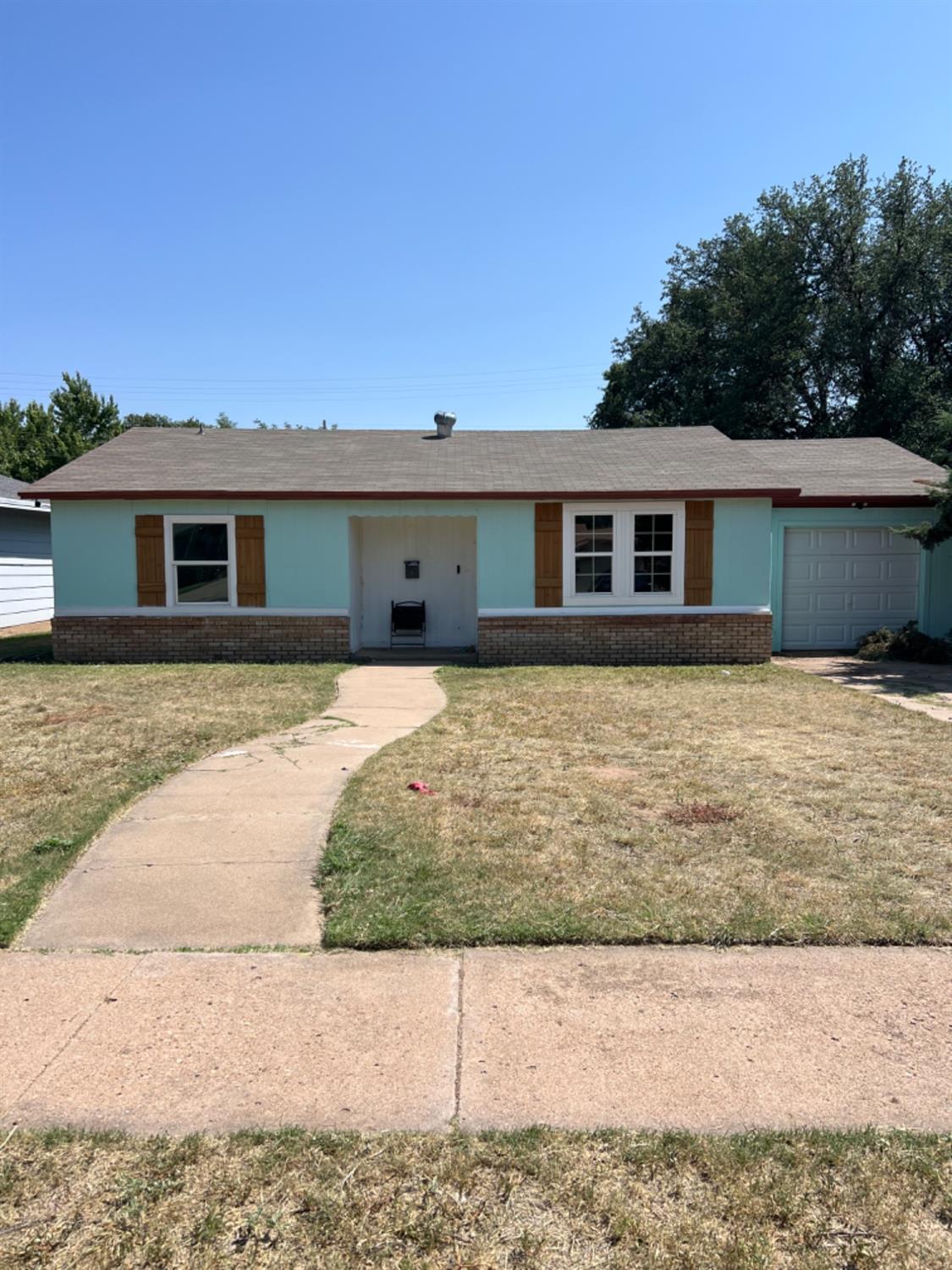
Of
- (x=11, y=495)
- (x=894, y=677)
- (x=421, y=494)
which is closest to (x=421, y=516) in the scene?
(x=421, y=494)

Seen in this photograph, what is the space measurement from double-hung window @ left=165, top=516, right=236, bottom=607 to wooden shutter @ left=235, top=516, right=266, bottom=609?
0.35 feet

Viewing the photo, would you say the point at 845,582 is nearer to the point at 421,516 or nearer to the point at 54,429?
the point at 421,516

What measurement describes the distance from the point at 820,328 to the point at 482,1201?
32.5 meters

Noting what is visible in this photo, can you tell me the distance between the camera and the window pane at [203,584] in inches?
520

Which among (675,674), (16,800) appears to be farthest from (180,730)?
(675,674)

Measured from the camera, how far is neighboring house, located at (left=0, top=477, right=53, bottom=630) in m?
17.6

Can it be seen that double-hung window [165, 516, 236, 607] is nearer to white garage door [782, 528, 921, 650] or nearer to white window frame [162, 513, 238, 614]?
white window frame [162, 513, 238, 614]

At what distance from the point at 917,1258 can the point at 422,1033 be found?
156 centimetres

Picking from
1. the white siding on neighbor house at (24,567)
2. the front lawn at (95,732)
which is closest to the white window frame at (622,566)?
the front lawn at (95,732)

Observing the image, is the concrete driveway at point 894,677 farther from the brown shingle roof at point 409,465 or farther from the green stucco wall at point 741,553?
the brown shingle roof at point 409,465

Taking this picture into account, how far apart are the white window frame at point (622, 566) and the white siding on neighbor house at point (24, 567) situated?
10540 mm

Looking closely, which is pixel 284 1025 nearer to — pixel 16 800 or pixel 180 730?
pixel 16 800

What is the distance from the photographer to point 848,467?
1617cm

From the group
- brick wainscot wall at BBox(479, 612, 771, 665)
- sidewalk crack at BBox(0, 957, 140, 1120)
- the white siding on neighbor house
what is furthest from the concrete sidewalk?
the white siding on neighbor house
